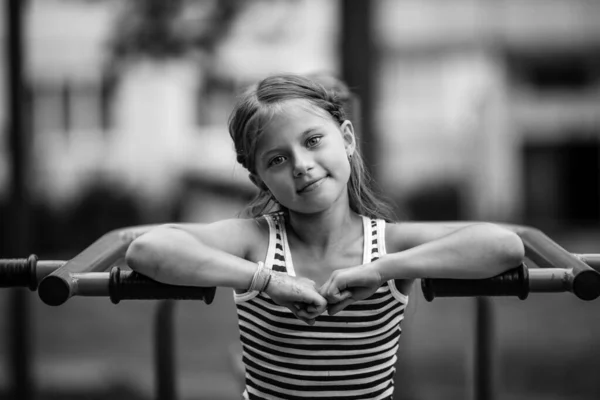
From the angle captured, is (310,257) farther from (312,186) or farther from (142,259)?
(142,259)

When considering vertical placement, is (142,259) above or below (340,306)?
above

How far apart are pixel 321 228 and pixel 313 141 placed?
0.68 ft

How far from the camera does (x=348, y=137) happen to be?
5.67ft

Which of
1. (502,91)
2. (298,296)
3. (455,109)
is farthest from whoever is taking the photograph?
(455,109)

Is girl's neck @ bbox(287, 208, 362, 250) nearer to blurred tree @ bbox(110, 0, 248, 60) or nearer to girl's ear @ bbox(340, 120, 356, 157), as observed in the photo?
girl's ear @ bbox(340, 120, 356, 157)

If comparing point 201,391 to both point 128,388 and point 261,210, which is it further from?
point 261,210

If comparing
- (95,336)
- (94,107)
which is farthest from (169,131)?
(95,336)

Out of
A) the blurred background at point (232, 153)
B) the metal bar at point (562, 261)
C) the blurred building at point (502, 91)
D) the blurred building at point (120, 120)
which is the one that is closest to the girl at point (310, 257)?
the metal bar at point (562, 261)

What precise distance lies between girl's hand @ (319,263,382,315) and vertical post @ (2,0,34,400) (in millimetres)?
2220

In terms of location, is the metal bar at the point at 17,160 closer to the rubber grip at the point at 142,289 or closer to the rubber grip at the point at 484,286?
the rubber grip at the point at 142,289

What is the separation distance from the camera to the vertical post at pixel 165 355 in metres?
2.10

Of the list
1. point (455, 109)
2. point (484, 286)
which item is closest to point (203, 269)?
point (484, 286)

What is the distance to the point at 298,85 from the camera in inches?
65.6

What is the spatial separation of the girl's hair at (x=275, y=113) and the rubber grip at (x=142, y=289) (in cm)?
33
